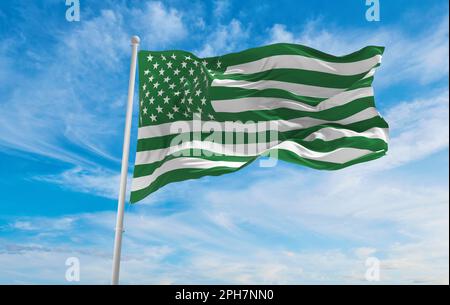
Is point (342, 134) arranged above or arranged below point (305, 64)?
below

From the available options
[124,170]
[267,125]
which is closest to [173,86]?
[267,125]

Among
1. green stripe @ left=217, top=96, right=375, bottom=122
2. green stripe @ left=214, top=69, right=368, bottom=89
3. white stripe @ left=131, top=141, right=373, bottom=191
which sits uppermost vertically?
green stripe @ left=214, top=69, right=368, bottom=89

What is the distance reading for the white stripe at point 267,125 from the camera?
11164 mm

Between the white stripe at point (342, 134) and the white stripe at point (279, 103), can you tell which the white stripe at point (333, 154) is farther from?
the white stripe at point (279, 103)

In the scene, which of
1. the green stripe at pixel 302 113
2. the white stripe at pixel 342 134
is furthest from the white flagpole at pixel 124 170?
the white stripe at pixel 342 134

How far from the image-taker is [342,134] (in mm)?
11273

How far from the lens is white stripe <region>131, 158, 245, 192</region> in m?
10.4

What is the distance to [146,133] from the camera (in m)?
11.2

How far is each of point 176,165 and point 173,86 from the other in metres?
2.17

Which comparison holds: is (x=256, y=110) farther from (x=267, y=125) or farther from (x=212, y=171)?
(x=212, y=171)

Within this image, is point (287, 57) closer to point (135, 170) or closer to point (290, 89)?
point (290, 89)

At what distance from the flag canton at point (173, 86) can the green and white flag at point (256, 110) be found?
24mm

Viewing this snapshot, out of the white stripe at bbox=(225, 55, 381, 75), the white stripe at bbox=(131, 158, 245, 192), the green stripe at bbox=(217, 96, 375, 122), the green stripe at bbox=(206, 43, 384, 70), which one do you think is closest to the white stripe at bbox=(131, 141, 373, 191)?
Answer: the white stripe at bbox=(131, 158, 245, 192)

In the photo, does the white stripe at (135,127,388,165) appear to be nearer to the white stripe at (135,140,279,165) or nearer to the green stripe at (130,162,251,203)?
the white stripe at (135,140,279,165)
